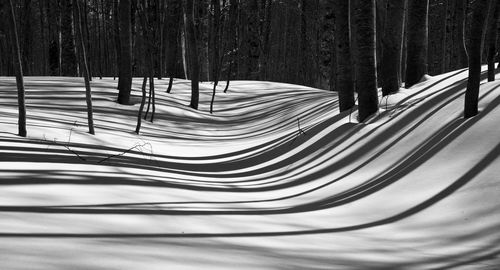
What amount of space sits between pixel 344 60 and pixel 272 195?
18.9 ft

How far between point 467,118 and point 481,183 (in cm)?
211

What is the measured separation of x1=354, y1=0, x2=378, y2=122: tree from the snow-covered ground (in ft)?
1.22

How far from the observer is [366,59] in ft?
32.0

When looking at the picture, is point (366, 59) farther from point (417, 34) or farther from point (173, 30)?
point (173, 30)

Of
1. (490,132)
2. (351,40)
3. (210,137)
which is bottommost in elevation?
(210,137)

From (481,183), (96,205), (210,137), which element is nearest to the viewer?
(96,205)

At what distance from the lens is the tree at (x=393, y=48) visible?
11453mm

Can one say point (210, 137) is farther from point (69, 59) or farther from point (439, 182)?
point (69, 59)

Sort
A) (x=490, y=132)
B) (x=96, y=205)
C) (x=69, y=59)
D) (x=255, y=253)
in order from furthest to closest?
(x=69, y=59), (x=490, y=132), (x=96, y=205), (x=255, y=253)

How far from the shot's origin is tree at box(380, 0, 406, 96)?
37.6 ft

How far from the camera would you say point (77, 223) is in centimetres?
355

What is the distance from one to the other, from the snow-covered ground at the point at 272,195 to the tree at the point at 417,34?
0.72 meters

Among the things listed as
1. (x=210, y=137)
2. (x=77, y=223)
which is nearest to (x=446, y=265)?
(x=77, y=223)

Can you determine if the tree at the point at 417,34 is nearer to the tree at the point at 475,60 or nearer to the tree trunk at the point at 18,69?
the tree at the point at 475,60
